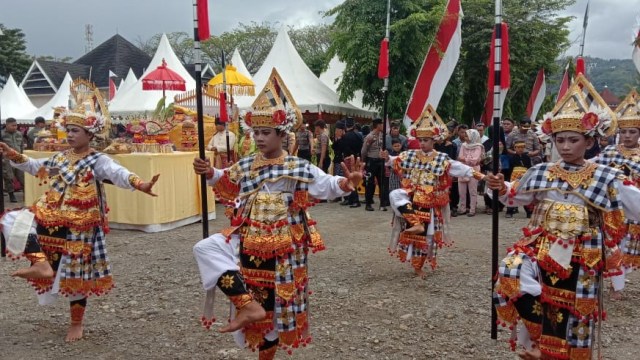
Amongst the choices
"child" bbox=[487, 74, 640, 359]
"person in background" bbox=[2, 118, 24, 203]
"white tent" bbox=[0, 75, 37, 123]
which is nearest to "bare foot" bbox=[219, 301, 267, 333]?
"child" bbox=[487, 74, 640, 359]

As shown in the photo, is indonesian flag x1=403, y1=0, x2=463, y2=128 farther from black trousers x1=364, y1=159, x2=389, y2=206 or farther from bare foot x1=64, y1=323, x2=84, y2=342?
bare foot x1=64, y1=323, x2=84, y2=342

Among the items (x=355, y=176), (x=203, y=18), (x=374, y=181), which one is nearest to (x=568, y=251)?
(x=355, y=176)

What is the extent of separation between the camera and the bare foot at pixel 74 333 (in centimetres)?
455

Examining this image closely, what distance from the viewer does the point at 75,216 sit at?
174 inches

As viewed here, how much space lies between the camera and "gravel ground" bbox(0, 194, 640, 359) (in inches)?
172

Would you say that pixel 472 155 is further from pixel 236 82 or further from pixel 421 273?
pixel 236 82

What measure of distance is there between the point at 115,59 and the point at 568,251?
36266 mm

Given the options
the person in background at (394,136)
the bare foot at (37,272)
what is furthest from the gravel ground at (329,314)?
the person in background at (394,136)

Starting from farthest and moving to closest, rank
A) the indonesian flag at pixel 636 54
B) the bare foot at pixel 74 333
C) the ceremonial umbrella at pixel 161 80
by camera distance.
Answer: the ceremonial umbrella at pixel 161 80, the indonesian flag at pixel 636 54, the bare foot at pixel 74 333

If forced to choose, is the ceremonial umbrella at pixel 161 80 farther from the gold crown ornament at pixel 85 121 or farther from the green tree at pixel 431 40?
the gold crown ornament at pixel 85 121

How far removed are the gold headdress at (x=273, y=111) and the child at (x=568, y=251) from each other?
1.65 meters

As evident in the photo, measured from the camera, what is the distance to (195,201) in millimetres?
9594

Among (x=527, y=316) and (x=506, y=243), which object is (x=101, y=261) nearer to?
(x=527, y=316)

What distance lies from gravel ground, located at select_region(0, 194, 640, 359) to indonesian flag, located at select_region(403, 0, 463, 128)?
7.54 ft
